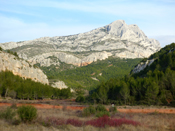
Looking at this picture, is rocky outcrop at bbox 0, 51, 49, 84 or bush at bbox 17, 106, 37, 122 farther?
rocky outcrop at bbox 0, 51, 49, 84

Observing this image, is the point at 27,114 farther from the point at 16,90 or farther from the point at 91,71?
the point at 91,71

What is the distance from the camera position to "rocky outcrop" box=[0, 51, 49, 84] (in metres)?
67.4

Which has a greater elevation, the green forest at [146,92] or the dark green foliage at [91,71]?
the dark green foliage at [91,71]

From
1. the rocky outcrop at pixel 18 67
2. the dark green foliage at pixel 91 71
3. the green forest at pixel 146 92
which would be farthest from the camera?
the dark green foliage at pixel 91 71

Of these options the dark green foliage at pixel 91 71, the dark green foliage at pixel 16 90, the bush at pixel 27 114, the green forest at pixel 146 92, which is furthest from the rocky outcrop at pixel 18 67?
the dark green foliage at pixel 91 71

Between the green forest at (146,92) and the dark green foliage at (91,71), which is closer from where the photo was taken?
the green forest at (146,92)

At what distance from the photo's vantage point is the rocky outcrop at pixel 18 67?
67.4 metres

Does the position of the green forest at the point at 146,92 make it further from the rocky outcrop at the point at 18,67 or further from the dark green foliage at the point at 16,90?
the rocky outcrop at the point at 18,67

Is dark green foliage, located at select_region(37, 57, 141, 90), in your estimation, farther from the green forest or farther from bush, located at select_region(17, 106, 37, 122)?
bush, located at select_region(17, 106, 37, 122)

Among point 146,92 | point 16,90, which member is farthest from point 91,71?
point 146,92

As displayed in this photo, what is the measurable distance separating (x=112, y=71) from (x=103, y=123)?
6191 inches

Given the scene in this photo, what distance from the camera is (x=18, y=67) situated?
7494 centimetres

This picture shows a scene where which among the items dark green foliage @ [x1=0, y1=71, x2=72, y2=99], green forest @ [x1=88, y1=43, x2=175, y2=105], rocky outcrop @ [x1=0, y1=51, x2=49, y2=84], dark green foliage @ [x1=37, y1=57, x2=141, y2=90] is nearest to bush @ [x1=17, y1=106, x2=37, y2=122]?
green forest @ [x1=88, y1=43, x2=175, y2=105]

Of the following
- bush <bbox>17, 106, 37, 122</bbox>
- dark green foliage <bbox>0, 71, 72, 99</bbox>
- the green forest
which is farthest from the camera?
dark green foliage <bbox>0, 71, 72, 99</bbox>
